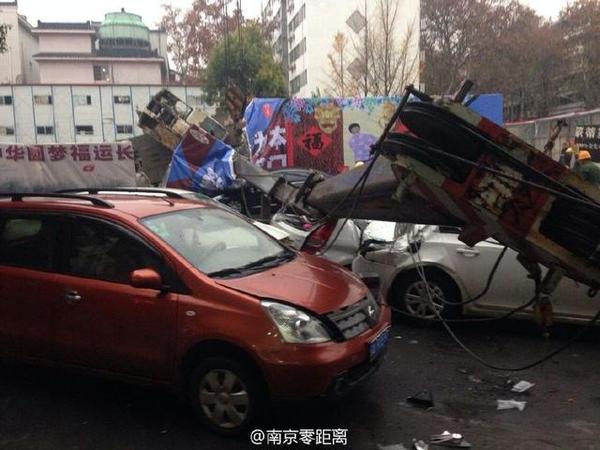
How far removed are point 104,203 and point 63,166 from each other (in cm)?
1037

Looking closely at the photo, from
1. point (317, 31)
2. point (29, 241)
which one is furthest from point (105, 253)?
point (317, 31)

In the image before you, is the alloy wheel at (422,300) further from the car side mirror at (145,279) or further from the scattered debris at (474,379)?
the car side mirror at (145,279)

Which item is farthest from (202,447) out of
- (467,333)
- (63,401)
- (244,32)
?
(244,32)

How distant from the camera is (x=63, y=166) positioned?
1391 cm

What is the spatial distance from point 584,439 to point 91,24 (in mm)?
79324

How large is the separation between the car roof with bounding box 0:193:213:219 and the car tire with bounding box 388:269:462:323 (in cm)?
242

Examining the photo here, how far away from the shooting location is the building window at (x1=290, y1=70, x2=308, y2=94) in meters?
53.8

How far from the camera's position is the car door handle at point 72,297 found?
425 cm

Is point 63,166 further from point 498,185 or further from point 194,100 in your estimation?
point 194,100

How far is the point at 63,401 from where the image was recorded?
4.58 m

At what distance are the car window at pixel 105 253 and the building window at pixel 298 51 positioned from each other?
51380 mm

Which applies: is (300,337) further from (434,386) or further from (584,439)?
(584,439)

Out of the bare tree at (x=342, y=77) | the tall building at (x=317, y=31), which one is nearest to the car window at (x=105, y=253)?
the bare tree at (x=342, y=77)

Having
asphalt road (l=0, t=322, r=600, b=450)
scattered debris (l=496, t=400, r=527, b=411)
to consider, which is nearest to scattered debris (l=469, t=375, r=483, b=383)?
asphalt road (l=0, t=322, r=600, b=450)
